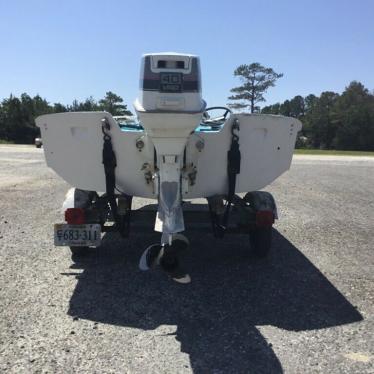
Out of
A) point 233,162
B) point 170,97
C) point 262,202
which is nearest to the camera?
point 170,97

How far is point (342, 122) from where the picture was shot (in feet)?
280

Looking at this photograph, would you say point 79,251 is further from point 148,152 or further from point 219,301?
point 219,301

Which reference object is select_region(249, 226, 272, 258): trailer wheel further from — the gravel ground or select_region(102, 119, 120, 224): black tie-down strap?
select_region(102, 119, 120, 224): black tie-down strap

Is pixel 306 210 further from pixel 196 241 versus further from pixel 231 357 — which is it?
pixel 231 357

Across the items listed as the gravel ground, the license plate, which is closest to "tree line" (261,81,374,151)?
the gravel ground

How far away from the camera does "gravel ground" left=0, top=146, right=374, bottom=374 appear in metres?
3.25

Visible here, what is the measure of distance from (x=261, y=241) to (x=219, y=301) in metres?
1.38

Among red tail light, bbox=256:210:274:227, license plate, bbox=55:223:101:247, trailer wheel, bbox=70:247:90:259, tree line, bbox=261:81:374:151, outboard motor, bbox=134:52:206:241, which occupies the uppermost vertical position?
outboard motor, bbox=134:52:206:241

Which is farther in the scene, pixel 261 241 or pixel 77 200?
pixel 261 241

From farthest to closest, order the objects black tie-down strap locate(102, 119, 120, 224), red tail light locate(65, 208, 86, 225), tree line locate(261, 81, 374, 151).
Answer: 1. tree line locate(261, 81, 374, 151)
2. red tail light locate(65, 208, 86, 225)
3. black tie-down strap locate(102, 119, 120, 224)

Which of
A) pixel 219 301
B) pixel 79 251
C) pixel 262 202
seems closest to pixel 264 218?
pixel 262 202

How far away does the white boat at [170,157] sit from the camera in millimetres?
4328

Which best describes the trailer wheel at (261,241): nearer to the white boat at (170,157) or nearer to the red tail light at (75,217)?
the white boat at (170,157)

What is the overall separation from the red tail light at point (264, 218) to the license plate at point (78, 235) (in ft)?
5.51
